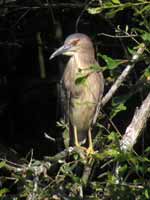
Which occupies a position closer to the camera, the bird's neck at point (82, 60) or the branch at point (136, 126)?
the branch at point (136, 126)

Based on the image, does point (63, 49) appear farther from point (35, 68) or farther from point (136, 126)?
point (136, 126)

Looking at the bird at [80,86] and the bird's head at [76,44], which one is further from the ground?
the bird's head at [76,44]

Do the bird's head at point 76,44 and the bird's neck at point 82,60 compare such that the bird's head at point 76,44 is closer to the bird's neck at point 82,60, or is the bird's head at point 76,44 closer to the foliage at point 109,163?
the bird's neck at point 82,60

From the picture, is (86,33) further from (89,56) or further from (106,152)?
(106,152)

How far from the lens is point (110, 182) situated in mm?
3078

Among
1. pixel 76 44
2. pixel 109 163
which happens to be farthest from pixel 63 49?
pixel 109 163

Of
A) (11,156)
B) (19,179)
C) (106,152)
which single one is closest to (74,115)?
(11,156)

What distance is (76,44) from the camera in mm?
4605

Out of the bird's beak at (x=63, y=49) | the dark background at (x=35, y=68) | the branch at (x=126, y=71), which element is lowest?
the dark background at (x=35, y=68)

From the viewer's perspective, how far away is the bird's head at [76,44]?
14.7 ft

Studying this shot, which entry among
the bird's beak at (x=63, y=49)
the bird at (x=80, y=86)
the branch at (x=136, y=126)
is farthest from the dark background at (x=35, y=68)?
the branch at (x=136, y=126)

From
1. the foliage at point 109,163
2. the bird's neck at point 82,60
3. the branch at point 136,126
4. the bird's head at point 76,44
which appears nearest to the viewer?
the foliage at point 109,163

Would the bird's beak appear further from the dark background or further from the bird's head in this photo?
the dark background

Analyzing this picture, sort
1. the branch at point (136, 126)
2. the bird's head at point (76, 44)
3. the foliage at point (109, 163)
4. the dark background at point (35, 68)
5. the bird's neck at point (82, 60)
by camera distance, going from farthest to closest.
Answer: the dark background at point (35, 68) < the bird's neck at point (82, 60) < the bird's head at point (76, 44) < the branch at point (136, 126) < the foliage at point (109, 163)
